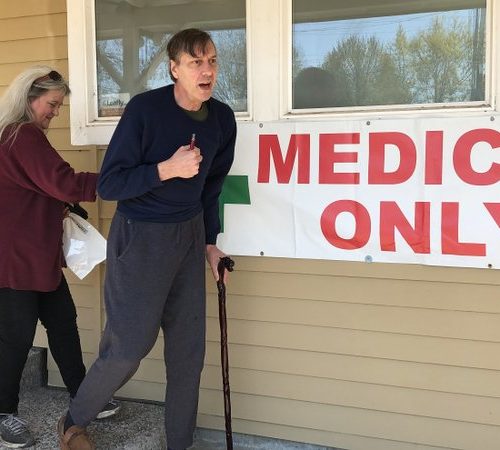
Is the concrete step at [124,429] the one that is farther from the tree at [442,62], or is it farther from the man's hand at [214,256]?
the tree at [442,62]

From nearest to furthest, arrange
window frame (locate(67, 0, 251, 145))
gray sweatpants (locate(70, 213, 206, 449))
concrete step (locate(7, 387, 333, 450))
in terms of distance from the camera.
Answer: gray sweatpants (locate(70, 213, 206, 449)), concrete step (locate(7, 387, 333, 450)), window frame (locate(67, 0, 251, 145))

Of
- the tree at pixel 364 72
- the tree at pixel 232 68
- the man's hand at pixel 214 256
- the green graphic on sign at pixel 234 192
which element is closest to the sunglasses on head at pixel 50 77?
the tree at pixel 232 68

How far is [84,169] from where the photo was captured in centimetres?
321

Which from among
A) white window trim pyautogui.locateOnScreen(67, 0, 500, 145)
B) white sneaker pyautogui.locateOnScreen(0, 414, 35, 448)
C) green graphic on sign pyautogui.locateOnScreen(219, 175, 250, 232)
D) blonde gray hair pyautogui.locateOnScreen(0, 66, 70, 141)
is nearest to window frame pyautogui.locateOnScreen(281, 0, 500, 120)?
white window trim pyautogui.locateOnScreen(67, 0, 500, 145)

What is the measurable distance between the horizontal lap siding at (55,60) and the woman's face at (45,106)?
19.2 inches

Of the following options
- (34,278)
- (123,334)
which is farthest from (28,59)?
(123,334)

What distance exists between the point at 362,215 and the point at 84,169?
1.49m

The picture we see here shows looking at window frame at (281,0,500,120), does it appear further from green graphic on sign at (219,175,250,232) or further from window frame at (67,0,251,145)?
window frame at (67,0,251,145)

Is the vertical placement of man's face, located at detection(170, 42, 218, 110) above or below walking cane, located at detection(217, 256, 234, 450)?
above

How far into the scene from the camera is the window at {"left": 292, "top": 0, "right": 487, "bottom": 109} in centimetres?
254

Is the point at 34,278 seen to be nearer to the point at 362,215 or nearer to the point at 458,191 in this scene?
the point at 362,215

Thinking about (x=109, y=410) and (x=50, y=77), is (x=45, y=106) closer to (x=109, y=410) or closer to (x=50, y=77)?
(x=50, y=77)

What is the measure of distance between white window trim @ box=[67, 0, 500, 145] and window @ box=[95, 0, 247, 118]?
0.20ft

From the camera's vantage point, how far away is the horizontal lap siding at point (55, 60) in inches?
126
